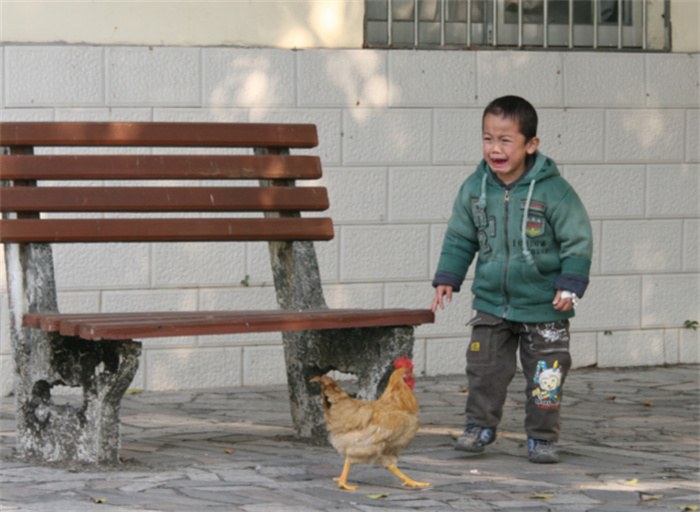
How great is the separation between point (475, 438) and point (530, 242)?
78cm

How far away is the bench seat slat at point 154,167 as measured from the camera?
4.12m

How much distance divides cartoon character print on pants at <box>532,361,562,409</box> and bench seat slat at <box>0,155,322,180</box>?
4.16 ft

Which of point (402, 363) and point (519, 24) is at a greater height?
point (519, 24)

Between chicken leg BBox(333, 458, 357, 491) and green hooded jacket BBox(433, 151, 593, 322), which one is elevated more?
green hooded jacket BBox(433, 151, 593, 322)

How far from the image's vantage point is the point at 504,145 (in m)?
4.06

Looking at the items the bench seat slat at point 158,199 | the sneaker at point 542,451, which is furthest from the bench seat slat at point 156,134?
the sneaker at point 542,451

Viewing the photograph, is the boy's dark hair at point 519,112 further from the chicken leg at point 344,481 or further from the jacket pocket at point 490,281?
the chicken leg at point 344,481

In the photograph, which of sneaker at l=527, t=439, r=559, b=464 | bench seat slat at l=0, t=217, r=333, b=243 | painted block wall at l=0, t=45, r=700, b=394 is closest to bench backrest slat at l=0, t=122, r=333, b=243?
bench seat slat at l=0, t=217, r=333, b=243

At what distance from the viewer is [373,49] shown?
605 centimetres

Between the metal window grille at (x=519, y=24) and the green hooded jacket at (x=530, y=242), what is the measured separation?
7.39 feet

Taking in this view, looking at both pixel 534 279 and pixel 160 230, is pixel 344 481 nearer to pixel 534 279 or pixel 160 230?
pixel 534 279

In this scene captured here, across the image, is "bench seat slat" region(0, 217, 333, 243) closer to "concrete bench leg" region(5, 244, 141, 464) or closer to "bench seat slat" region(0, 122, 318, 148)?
"concrete bench leg" region(5, 244, 141, 464)

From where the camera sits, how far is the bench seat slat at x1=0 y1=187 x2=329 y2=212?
407 centimetres

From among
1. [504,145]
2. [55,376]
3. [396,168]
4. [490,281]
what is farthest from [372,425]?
[396,168]
